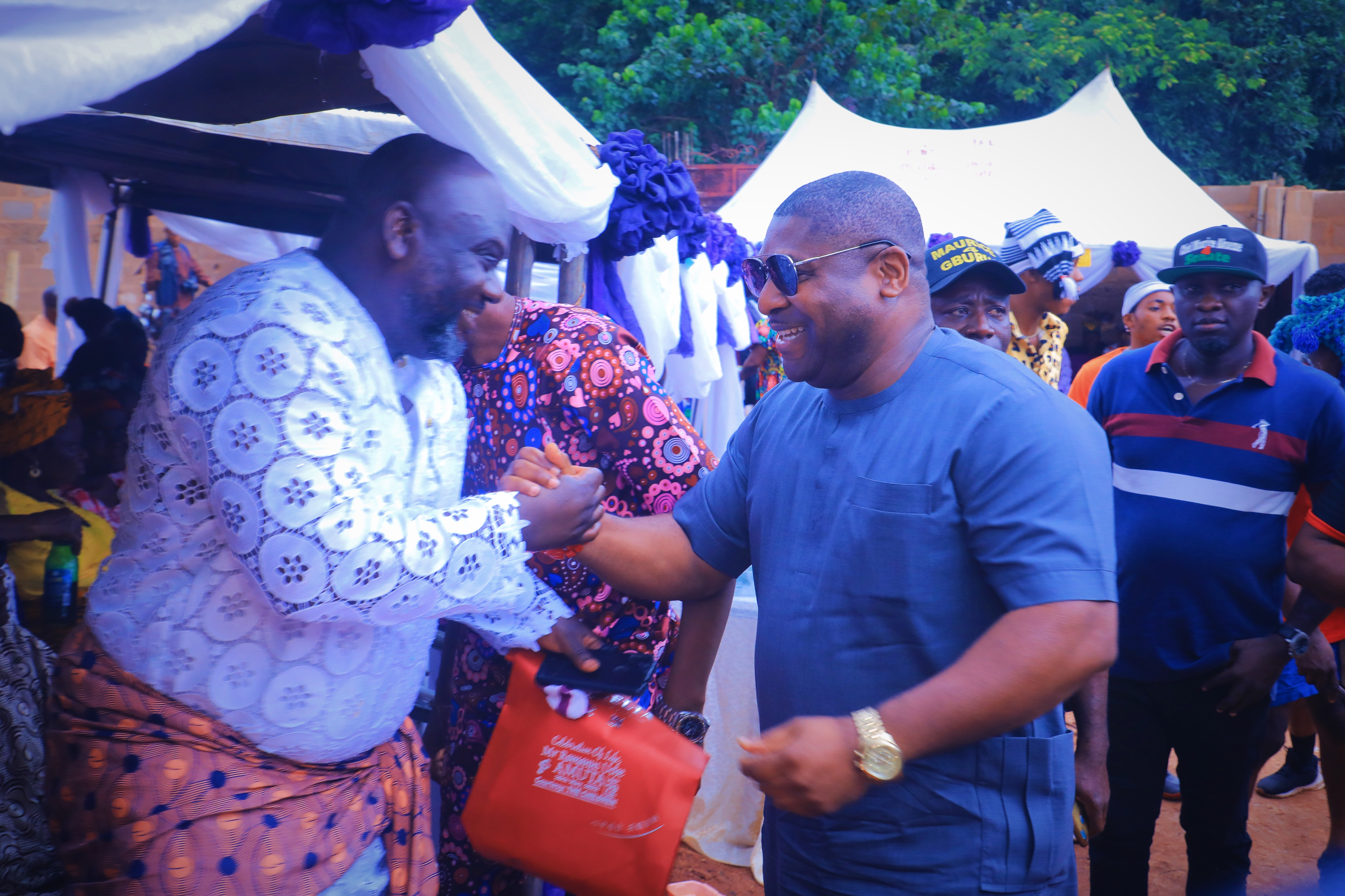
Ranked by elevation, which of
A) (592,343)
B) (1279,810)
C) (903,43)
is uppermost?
(903,43)

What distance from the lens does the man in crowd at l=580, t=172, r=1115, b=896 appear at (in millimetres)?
1484

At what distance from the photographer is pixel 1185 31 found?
19.5 m

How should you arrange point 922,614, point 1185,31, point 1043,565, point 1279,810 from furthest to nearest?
point 1185,31 → point 1279,810 → point 922,614 → point 1043,565

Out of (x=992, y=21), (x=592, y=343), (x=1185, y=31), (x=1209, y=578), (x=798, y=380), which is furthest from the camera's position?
(x=992, y=21)

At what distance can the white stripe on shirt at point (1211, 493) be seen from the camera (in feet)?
9.60

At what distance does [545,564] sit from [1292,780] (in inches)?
183

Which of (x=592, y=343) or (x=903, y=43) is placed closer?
(x=592, y=343)

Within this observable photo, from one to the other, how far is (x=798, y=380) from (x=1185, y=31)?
22.1 meters

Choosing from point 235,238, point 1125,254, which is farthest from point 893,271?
point 1125,254

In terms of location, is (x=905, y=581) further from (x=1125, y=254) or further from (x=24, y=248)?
(x=1125, y=254)

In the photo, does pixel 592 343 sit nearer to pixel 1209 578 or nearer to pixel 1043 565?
pixel 1043 565

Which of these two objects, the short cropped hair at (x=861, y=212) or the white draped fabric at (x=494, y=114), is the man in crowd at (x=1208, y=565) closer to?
the short cropped hair at (x=861, y=212)

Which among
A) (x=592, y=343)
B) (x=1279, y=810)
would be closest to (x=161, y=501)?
(x=592, y=343)

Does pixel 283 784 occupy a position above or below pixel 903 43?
below
